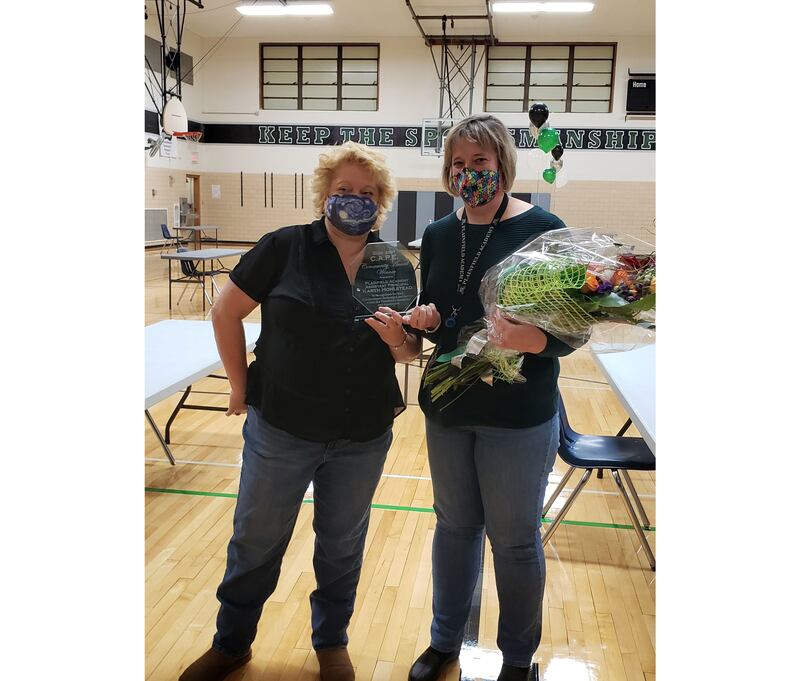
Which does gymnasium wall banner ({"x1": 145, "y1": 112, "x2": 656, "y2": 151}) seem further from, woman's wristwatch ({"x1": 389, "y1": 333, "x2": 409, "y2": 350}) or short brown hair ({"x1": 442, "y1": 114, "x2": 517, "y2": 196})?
woman's wristwatch ({"x1": 389, "y1": 333, "x2": 409, "y2": 350})

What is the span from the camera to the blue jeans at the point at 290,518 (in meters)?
1.90

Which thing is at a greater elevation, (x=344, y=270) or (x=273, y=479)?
(x=344, y=270)

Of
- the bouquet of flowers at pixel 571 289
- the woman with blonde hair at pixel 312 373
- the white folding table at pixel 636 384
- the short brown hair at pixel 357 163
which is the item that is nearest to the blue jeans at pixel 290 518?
the woman with blonde hair at pixel 312 373

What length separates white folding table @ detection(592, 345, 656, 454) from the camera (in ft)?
8.05

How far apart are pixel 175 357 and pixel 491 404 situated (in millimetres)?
2087

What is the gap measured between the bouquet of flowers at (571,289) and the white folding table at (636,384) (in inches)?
27.5

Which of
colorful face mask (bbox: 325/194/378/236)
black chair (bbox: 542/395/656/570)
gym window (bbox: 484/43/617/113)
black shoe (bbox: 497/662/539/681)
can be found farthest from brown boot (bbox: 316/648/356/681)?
gym window (bbox: 484/43/617/113)

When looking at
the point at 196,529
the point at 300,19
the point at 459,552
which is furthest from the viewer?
the point at 300,19
